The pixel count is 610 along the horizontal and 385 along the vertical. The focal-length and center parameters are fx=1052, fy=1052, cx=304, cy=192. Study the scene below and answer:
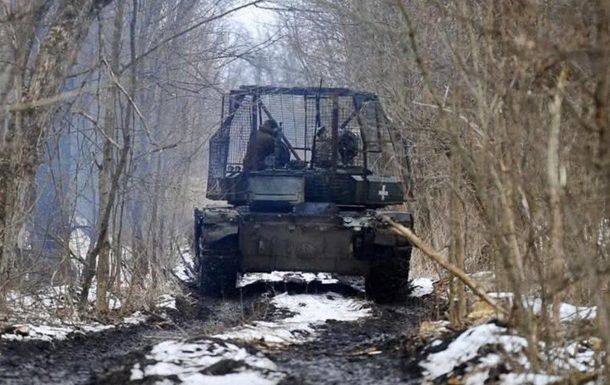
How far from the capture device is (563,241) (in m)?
5.95

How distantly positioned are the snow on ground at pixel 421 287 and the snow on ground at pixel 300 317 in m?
0.96

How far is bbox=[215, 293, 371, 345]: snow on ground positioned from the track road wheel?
35 centimetres

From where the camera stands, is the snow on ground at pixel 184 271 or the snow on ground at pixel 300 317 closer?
the snow on ground at pixel 300 317

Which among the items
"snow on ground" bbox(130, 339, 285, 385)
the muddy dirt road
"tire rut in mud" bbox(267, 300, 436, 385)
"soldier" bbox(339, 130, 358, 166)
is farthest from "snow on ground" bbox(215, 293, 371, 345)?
"soldier" bbox(339, 130, 358, 166)

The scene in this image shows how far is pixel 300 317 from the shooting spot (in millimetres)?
11586

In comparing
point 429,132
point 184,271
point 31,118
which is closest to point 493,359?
point 31,118

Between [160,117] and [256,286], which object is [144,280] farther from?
[160,117]

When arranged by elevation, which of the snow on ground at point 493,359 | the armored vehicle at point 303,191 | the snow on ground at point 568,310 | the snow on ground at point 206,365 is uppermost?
the armored vehicle at point 303,191

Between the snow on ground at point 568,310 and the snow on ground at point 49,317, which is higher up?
the snow on ground at point 568,310

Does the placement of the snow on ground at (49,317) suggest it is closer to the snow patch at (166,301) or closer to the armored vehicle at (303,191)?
the snow patch at (166,301)

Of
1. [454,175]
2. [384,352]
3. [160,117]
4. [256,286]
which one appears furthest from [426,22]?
[160,117]

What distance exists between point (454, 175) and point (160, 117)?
1375 centimetres

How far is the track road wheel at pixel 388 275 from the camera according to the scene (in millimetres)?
13391

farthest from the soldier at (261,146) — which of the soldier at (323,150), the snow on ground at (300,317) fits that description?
the snow on ground at (300,317)
